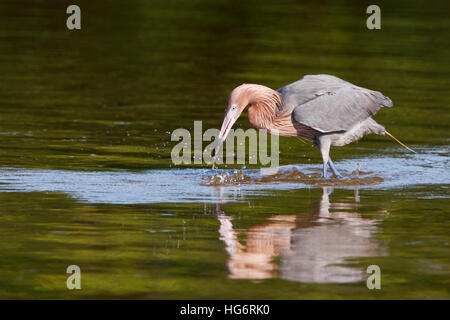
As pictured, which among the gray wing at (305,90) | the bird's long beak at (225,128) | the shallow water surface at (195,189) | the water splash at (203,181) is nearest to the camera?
the shallow water surface at (195,189)

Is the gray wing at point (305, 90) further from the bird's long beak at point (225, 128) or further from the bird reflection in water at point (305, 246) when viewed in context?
the bird reflection in water at point (305, 246)

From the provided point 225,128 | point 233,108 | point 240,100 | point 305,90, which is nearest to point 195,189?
point 225,128

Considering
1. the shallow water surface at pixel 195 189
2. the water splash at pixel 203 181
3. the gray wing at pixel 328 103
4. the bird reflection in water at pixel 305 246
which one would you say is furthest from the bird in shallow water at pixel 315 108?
the bird reflection in water at pixel 305 246

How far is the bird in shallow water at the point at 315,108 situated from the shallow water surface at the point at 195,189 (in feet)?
1.75

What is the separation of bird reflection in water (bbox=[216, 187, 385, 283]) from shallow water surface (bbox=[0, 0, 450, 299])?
20mm

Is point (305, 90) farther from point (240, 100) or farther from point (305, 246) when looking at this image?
point (305, 246)

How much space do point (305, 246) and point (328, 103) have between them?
137 inches

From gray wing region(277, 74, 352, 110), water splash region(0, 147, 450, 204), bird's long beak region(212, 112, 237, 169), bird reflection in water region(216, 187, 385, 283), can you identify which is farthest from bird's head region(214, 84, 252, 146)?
bird reflection in water region(216, 187, 385, 283)

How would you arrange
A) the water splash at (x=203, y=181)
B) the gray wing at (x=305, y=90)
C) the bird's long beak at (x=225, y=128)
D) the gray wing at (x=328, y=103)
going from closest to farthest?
the water splash at (x=203, y=181) < the bird's long beak at (x=225, y=128) < the gray wing at (x=328, y=103) < the gray wing at (x=305, y=90)

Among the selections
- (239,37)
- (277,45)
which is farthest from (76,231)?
(239,37)

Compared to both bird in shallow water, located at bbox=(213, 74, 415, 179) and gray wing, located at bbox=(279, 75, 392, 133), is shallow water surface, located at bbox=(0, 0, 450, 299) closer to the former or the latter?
bird in shallow water, located at bbox=(213, 74, 415, 179)

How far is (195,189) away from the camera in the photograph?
11.1 m

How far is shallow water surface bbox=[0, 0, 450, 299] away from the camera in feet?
25.8

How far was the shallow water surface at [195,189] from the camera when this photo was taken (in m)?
7.86
